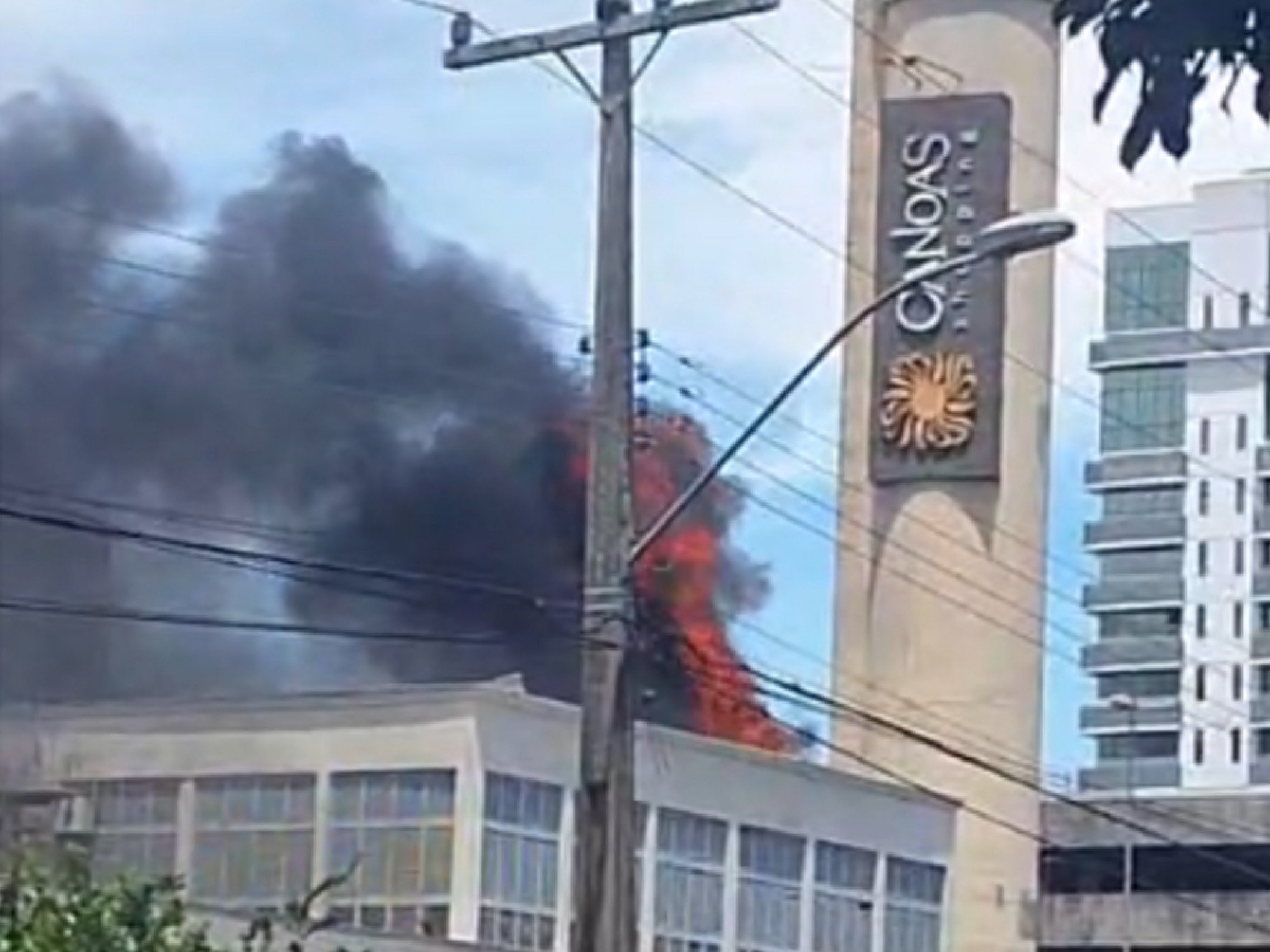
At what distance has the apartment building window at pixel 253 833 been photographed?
43969mm

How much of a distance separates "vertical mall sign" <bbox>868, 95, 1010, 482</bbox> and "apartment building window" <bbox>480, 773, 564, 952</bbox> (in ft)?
95.9

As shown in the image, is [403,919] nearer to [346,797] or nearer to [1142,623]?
[346,797]

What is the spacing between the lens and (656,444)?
62844 millimetres

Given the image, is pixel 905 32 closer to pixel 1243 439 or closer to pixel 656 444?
Answer: pixel 656 444

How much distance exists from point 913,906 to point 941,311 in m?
21.4

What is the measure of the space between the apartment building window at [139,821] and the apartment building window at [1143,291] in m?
113

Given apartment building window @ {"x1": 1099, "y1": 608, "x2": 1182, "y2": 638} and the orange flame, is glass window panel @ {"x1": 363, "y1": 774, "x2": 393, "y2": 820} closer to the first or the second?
the orange flame

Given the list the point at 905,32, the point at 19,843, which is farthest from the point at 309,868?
the point at 905,32

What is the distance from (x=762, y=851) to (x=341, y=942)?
14.9m

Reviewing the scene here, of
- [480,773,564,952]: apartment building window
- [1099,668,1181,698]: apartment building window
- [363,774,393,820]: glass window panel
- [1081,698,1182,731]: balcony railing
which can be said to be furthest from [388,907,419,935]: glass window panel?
[1099,668,1181,698]: apartment building window

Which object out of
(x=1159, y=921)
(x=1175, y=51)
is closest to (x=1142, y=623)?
(x=1159, y=921)

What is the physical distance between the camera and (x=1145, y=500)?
6216 inches

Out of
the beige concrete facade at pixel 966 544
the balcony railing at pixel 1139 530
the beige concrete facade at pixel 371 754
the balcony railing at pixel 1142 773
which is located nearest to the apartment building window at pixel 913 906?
the beige concrete facade at pixel 371 754

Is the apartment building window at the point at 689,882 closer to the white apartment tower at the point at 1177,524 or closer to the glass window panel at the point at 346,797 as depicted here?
the glass window panel at the point at 346,797
